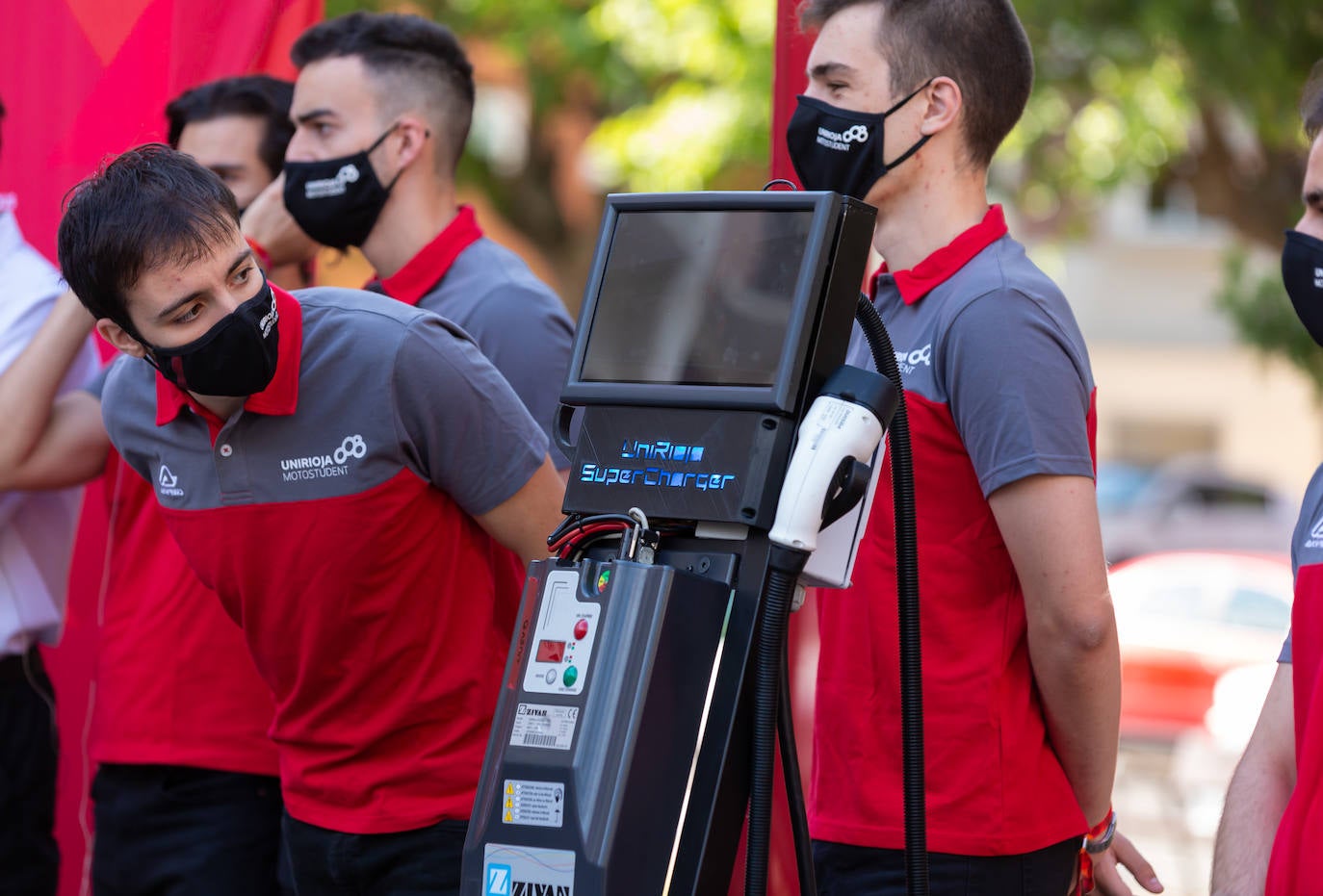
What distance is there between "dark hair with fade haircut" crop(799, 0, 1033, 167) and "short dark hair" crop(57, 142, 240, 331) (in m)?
1.13

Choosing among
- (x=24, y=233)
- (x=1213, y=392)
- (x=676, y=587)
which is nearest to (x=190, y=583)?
(x=24, y=233)

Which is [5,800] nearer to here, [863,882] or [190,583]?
[190,583]

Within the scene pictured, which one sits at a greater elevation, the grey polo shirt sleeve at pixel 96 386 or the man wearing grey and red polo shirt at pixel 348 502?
the grey polo shirt sleeve at pixel 96 386

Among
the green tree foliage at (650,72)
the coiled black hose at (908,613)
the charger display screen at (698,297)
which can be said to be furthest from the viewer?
the green tree foliage at (650,72)

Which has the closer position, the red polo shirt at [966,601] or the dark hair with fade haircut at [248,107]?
the red polo shirt at [966,601]

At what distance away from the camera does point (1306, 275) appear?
239 cm

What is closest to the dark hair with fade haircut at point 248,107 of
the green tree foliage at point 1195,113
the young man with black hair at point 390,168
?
the young man with black hair at point 390,168

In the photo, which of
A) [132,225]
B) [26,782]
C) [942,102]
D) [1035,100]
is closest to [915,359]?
[942,102]

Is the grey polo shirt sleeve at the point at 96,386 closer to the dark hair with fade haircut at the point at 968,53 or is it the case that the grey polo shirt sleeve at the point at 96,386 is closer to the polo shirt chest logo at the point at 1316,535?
the dark hair with fade haircut at the point at 968,53

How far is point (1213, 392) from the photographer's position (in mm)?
24688

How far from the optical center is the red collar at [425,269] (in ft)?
12.1

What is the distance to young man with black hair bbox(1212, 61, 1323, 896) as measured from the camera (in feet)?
7.11

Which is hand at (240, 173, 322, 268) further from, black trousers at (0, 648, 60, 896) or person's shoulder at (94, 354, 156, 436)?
black trousers at (0, 648, 60, 896)

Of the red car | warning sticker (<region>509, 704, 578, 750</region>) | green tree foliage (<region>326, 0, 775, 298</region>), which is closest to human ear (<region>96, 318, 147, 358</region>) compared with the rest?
warning sticker (<region>509, 704, 578, 750</region>)
